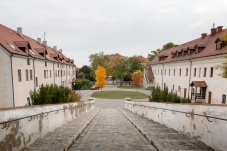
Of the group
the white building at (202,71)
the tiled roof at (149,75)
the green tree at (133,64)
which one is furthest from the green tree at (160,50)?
the white building at (202,71)

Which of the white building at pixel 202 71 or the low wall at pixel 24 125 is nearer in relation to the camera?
the low wall at pixel 24 125

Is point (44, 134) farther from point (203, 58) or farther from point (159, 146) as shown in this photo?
point (203, 58)

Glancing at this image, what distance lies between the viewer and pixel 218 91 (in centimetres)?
2122

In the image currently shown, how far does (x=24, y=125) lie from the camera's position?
182 inches

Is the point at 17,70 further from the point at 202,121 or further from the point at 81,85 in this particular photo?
the point at 81,85

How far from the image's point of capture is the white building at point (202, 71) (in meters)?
21.2

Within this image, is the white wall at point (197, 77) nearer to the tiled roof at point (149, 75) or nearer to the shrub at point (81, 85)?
the tiled roof at point (149, 75)

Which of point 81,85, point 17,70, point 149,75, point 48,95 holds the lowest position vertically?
point 81,85

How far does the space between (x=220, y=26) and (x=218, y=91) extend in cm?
1236

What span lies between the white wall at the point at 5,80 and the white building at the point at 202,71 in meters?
15.5

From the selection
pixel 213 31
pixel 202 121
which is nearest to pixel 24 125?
pixel 202 121

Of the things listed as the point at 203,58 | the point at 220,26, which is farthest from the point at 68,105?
the point at 220,26

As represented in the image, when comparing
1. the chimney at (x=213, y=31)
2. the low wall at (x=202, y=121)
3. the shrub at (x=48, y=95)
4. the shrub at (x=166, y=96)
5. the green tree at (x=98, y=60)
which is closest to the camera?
the low wall at (x=202, y=121)

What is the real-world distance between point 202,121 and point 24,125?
17.3 feet
